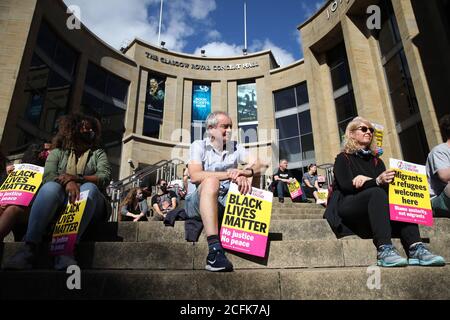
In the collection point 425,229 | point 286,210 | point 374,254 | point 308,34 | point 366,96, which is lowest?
point 374,254

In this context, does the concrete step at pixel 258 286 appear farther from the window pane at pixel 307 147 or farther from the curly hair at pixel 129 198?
the window pane at pixel 307 147

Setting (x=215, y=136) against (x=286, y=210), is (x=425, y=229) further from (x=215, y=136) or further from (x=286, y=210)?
(x=286, y=210)

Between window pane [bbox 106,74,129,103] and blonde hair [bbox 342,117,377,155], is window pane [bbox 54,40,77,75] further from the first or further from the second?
blonde hair [bbox 342,117,377,155]

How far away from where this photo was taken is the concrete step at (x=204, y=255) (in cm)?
257

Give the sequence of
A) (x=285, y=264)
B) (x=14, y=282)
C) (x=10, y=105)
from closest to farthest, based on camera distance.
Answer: (x=14, y=282) < (x=285, y=264) < (x=10, y=105)

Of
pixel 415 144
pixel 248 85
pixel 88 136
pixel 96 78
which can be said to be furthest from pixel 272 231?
Result: pixel 248 85

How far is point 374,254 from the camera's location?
2.62 meters

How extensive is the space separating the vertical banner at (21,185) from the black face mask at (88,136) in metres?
0.54

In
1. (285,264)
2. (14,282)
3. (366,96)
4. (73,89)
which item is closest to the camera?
(14,282)

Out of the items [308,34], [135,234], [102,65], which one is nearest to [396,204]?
[135,234]

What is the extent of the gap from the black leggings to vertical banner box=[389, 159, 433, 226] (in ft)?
0.36

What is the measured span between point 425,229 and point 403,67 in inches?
490

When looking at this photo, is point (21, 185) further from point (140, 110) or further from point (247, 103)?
point (247, 103)

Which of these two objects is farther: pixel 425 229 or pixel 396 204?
pixel 425 229
